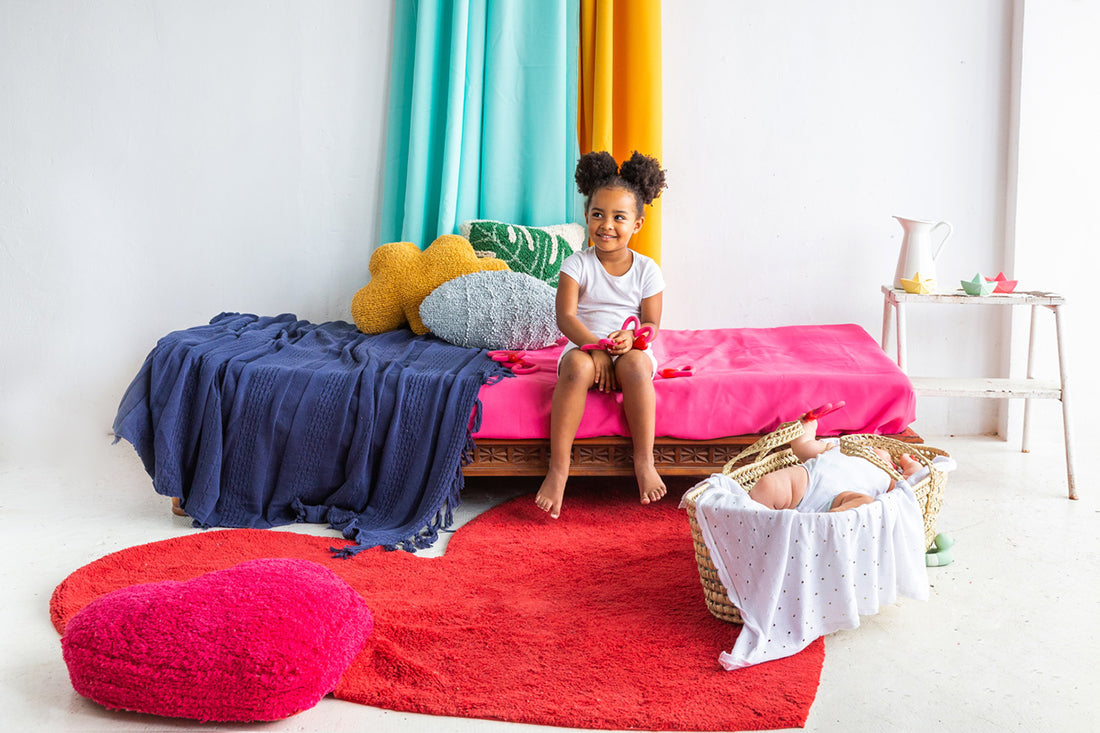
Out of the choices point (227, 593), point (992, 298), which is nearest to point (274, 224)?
point (227, 593)

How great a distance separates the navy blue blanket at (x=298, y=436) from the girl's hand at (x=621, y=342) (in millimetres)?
343

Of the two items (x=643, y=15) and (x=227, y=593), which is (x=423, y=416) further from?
(x=643, y=15)

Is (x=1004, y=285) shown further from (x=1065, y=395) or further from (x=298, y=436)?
(x=298, y=436)

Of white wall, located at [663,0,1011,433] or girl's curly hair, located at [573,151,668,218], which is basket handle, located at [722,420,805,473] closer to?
girl's curly hair, located at [573,151,668,218]

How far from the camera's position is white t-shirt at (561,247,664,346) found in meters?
2.64

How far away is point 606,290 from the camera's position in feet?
8.66

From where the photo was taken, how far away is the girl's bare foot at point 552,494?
2.41 metres

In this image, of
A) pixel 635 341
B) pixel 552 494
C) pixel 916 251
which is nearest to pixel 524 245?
pixel 635 341

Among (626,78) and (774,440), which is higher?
(626,78)

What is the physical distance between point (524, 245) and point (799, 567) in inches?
69.4

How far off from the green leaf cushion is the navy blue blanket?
2.28 ft

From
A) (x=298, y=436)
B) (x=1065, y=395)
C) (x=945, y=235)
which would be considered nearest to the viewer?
(x=298, y=436)

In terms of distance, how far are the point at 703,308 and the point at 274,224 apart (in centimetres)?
160

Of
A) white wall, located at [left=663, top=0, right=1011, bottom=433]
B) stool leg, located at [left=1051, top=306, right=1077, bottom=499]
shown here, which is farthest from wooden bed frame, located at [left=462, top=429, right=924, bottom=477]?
white wall, located at [left=663, top=0, right=1011, bottom=433]
